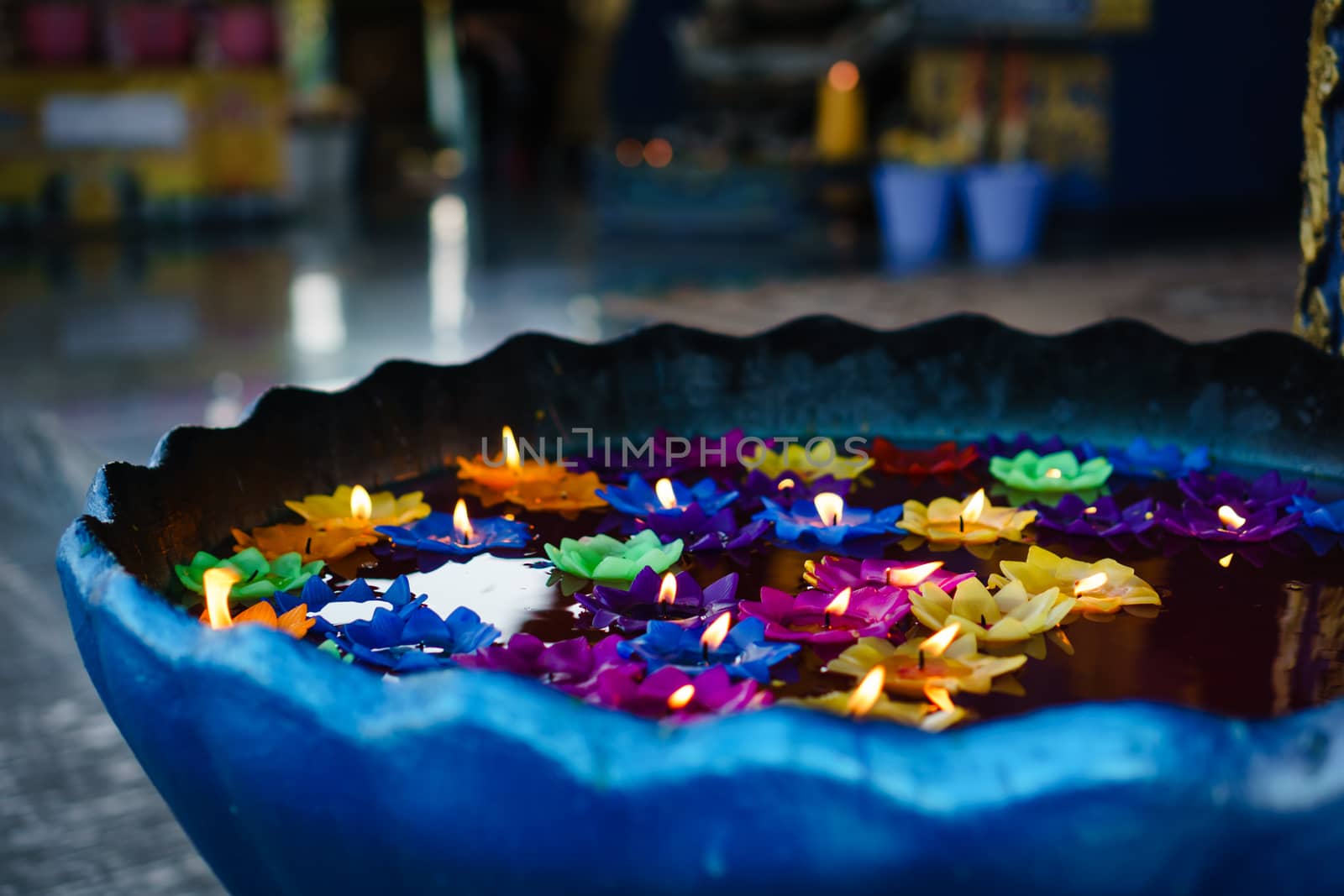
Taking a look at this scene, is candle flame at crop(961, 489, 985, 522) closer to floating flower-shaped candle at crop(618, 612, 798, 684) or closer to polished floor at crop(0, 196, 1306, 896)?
floating flower-shaped candle at crop(618, 612, 798, 684)

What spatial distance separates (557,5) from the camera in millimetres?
12977

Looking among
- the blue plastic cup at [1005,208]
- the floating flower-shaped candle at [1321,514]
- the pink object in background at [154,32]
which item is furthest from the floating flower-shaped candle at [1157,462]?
the pink object in background at [154,32]

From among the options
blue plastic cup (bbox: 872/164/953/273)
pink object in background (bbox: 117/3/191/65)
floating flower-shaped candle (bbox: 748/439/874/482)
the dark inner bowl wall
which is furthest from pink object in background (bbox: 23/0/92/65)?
floating flower-shaped candle (bbox: 748/439/874/482)

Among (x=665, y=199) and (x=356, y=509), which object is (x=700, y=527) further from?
(x=665, y=199)

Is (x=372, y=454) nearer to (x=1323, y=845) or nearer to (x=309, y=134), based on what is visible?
(x=1323, y=845)

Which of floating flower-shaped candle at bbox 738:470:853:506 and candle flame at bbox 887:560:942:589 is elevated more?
floating flower-shaped candle at bbox 738:470:853:506

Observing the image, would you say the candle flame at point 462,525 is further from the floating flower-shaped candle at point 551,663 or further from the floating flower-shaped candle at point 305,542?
the floating flower-shaped candle at point 551,663

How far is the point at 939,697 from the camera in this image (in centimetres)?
52

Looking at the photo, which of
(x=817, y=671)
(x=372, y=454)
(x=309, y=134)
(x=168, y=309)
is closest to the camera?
(x=817, y=671)

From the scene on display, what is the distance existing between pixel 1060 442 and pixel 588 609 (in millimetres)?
455

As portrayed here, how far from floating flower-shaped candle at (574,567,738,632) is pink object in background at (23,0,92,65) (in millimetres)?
7646

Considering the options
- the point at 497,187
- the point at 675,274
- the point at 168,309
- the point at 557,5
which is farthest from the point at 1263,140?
the point at 557,5

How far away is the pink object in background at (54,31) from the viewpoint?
709cm

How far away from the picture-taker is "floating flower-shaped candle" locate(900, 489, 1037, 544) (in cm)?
76
